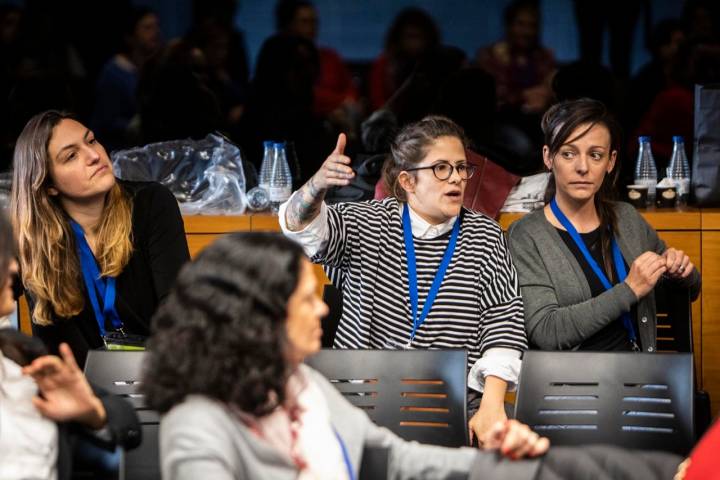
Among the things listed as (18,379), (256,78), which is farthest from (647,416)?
(256,78)

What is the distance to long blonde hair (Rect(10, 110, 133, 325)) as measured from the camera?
Result: 3.41 m

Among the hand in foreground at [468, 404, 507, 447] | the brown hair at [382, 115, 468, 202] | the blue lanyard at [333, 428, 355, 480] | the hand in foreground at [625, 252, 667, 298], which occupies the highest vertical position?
the brown hair at [382, 115, 468, 202]

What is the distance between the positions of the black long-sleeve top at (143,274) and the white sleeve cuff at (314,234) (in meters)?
0.43

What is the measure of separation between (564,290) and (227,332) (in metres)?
1.79

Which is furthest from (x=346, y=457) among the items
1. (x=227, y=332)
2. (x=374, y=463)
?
(x=227, y=332)

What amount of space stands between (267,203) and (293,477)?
9.27 ft

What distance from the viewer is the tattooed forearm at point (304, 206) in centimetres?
323

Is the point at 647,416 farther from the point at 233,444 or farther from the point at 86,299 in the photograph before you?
the point at 86,299

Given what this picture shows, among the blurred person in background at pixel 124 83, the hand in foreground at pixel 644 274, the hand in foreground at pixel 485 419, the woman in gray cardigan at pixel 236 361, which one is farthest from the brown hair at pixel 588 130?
A: the blurred person in background at pixel 124 83

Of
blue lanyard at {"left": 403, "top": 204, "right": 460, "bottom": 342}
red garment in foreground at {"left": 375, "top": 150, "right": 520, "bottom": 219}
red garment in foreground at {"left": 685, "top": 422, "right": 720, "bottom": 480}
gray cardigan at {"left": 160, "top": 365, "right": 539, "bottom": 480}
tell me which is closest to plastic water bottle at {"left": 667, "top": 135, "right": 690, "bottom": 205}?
red garment in foreground at {"left": 375, "top": 150, "right": 520, "bottom": 219}

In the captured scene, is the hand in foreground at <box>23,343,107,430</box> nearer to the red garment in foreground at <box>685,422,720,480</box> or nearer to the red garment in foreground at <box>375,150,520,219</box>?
the red garment in foreground at <box>685,422,720,480</box>

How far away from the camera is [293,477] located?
2117mm

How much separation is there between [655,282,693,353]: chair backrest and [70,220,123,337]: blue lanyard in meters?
1.74

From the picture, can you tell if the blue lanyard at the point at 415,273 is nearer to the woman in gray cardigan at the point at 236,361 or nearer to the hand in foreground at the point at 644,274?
the hand in foreground at the point at 644,274
